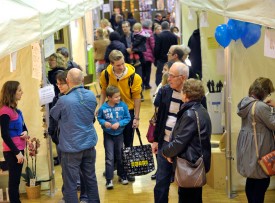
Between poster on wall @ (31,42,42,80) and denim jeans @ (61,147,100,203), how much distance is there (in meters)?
1.15

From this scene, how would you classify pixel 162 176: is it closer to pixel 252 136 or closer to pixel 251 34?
pixel 252 136

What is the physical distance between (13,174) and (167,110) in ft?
5.91

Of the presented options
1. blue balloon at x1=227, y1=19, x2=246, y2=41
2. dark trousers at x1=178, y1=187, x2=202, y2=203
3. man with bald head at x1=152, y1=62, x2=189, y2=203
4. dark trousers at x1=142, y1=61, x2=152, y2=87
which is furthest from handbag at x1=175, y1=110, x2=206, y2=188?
dark trousers at x1=142, y1=61, x2=152, y2=87

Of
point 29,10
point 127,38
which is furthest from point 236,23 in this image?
point 127,38

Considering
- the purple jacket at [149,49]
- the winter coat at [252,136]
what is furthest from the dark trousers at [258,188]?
the purple jacket at [149,49]

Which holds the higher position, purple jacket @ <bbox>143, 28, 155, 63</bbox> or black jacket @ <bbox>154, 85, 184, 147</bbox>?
purple jacket @ <bbox>143, 28, 155, 63</bbox>

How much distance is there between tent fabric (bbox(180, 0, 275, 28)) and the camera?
13.2ft

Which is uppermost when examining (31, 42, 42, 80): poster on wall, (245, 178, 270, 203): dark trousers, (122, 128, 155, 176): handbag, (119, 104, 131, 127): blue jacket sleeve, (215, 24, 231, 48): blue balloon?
(215, 24, 231, 48): blue balloon

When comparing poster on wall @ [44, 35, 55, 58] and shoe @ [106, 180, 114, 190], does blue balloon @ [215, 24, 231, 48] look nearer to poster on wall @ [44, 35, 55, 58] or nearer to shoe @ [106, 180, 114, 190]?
poster on wall @ [44, 35, 55, 58]

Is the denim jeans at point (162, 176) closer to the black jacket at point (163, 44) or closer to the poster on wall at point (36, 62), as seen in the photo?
the poster on wall at point (36, 62)

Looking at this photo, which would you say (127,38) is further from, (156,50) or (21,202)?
(21,202)

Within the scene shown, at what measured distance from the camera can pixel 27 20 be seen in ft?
16.4

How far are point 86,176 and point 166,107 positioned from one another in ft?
3.87

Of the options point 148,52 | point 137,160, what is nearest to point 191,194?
point 137,160
